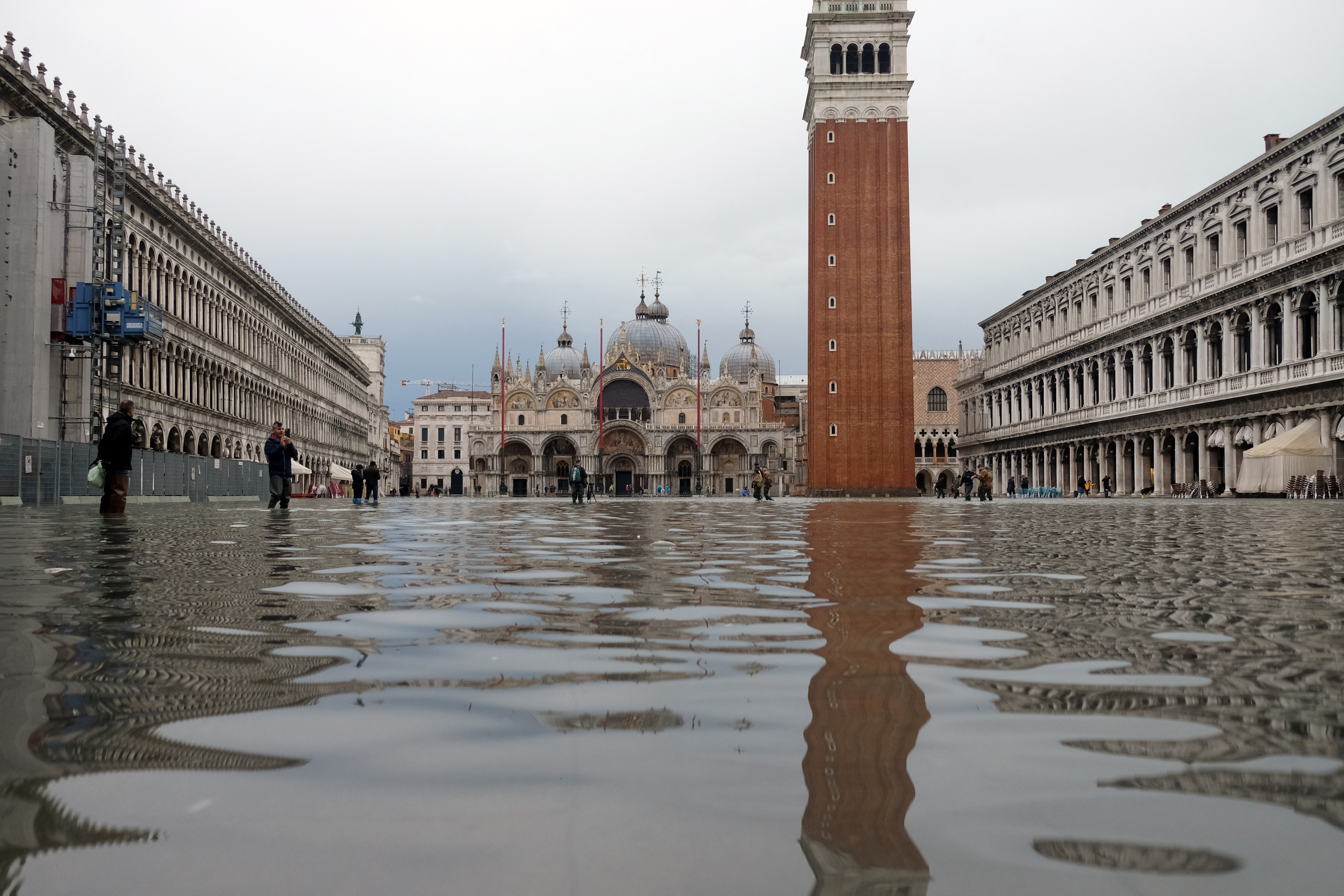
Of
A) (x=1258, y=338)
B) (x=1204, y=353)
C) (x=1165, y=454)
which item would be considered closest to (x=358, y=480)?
(x=1258, y=338)

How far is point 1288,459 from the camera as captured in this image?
104 ft

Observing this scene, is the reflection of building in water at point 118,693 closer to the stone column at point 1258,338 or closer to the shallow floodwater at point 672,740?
the shallow floodwater at point 672,740

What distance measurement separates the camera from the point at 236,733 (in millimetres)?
1907

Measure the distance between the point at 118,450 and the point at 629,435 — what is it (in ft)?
255

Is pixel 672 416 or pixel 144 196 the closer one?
pixel 144 196

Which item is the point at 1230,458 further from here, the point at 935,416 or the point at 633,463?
the point at 633,463

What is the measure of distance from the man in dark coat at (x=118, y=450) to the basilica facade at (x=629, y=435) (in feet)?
238

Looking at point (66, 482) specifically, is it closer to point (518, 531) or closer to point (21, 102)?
point (21, 102)

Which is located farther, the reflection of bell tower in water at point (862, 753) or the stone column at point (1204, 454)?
the stone column at point (1204, 454)

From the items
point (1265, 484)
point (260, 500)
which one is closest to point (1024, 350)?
point (1265, 484)

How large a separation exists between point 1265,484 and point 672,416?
6125cm

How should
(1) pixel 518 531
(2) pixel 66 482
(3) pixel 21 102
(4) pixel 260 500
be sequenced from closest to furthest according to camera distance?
1. (1) pixel 518 531
2. (2) pixel 66 482
3. (3) pixel 21 102
4. (4) pixel 260 500

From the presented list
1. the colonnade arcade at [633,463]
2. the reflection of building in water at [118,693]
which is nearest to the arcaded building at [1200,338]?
the colonnade arcade at [633,463]

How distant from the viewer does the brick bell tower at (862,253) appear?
5681 cm
